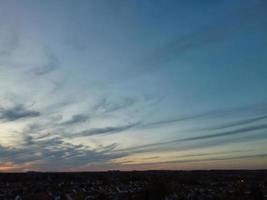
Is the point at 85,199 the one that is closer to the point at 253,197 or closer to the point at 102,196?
the point at 102,196

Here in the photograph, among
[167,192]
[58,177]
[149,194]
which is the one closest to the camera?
[149,194]

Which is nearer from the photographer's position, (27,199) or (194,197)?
(27,199)

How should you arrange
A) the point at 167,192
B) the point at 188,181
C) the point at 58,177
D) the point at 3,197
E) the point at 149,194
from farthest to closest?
the point at 58,177, the point at 188,181, the point at 3,197, the point at 167,192, the point at 149,194

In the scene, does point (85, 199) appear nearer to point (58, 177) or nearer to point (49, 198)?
point (49, 198)

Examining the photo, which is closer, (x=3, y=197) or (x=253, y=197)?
(x=253, y=197)

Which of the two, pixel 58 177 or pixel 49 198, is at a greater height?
pixel 58 177

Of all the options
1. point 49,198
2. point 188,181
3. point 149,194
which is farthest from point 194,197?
point 188,181

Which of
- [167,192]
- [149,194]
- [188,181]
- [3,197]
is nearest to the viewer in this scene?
[149,194]

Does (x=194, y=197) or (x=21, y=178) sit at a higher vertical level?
(x=21, y=178)

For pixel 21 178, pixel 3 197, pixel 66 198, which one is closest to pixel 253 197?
pixel 66 198
